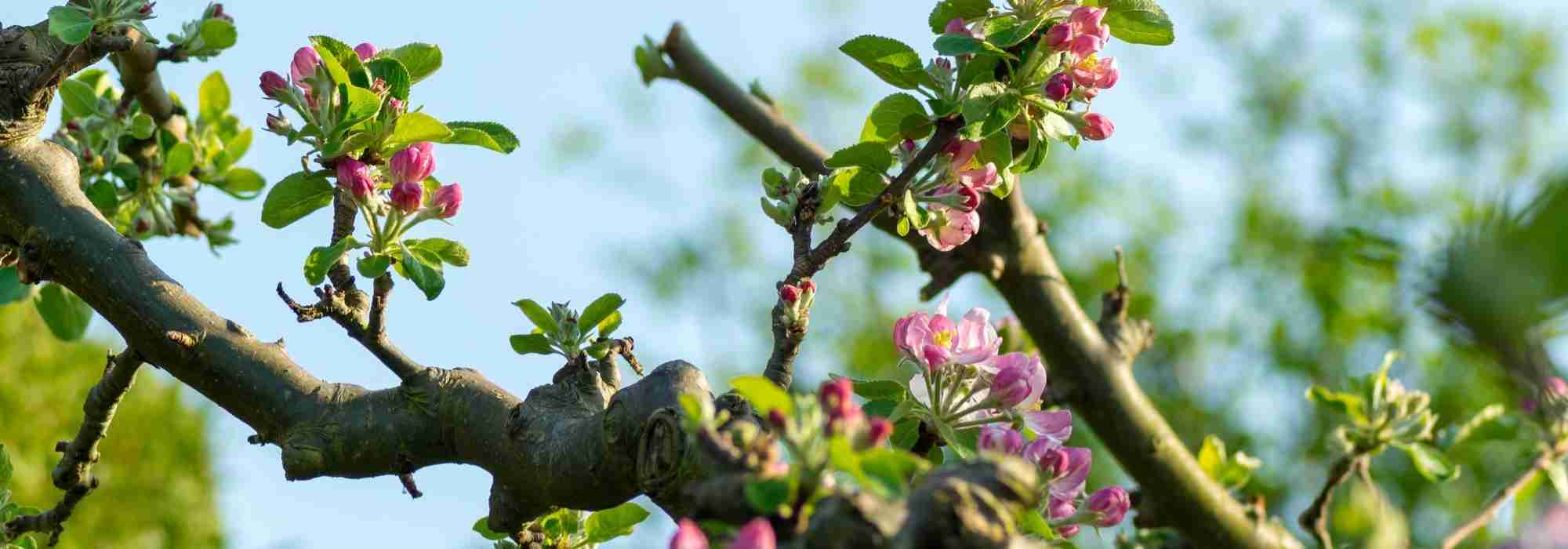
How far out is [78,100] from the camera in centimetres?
246

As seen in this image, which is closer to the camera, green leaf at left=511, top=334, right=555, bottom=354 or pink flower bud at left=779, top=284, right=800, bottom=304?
pink flower bud at left=779, top=284, right=800, bottom=304

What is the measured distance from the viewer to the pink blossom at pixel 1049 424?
1.56m

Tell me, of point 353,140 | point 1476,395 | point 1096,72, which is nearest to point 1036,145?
point 1096,72

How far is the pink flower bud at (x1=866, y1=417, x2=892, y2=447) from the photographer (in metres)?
0.98

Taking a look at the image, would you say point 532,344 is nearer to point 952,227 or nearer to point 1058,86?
point 952,227

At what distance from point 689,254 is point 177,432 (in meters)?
4.78

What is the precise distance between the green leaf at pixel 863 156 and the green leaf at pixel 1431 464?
2.75 ft

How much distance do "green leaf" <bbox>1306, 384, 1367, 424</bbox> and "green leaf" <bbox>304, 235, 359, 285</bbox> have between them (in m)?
1.29

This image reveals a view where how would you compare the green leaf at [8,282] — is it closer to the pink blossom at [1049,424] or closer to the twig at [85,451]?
the twig at [85,451]

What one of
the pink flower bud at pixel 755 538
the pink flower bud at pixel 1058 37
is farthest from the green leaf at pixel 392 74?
the pink flower bud at pixel 755 538

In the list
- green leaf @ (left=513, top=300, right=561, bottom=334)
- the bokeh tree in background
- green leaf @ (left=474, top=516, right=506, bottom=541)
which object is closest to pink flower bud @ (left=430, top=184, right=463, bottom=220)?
green leaf @ (left=513, top=300, right=561, bottom=334)

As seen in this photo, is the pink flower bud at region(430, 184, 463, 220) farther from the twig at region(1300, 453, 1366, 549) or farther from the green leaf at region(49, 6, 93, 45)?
the twig at region(1300, 453, 1366, 549)

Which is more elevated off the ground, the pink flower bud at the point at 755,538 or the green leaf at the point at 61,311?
the green leaf at the point at 61,311

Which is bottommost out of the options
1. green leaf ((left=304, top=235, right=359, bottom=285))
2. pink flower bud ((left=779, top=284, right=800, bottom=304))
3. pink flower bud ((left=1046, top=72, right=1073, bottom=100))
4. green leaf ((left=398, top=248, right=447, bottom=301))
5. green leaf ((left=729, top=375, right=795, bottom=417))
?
green leaf ((left=729, top=375, right=795, bottom=417))
